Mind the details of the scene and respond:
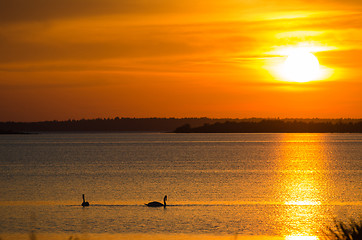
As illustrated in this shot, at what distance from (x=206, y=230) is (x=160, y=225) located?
286cm

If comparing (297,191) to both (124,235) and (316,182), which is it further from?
(124,235)

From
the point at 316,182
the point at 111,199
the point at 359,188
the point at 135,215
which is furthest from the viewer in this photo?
the point at 316,182

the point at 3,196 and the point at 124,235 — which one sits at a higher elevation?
the point at 3,196

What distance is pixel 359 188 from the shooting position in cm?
4909

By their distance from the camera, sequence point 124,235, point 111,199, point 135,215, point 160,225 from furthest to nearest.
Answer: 1. point 111,199
2. point 135,215
3. point 160,225
4. point 124,235

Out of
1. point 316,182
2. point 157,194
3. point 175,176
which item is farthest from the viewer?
point 175,176

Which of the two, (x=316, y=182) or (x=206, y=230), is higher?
(x=316, y=182)

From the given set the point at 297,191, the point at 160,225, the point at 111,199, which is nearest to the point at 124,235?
the point at 160,225

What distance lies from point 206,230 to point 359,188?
84.8 feet

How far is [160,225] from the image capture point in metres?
29.5

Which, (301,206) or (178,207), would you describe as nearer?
(178,207)

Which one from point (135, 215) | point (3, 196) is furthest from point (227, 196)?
point (3, 196)

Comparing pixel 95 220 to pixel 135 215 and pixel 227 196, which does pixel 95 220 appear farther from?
pixel 227 196

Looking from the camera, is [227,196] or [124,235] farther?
[227,196]
